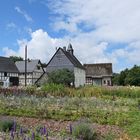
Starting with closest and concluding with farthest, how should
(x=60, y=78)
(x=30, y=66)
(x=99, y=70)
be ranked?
(x=60, y=78), (x=99, y=70), (x=30, y=66)

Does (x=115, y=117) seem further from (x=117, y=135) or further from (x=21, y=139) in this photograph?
(x=21, y=139)

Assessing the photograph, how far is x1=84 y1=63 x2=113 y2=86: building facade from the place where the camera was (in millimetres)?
82688

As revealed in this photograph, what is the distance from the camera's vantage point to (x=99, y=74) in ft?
272

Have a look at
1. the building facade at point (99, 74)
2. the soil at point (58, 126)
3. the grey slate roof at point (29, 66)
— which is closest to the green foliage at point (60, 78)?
the building facade at point (99, 74)

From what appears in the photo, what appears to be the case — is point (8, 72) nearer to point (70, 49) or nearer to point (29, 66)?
point (29, 66)

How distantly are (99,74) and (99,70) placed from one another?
0.99m

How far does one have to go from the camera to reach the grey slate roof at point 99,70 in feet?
272

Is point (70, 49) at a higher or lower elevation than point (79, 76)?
higher

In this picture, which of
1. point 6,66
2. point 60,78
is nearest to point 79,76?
point 6,66

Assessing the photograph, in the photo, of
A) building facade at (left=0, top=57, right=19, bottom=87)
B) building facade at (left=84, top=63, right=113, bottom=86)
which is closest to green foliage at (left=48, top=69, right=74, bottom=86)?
building facade at (left=0, top=57, right=19, bottom=87)

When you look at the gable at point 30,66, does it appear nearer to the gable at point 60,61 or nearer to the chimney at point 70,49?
the chimney at point 70,49

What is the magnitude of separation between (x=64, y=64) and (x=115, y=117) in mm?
57152

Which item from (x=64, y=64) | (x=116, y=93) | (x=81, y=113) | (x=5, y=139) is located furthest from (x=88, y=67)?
(x=5, y=139)

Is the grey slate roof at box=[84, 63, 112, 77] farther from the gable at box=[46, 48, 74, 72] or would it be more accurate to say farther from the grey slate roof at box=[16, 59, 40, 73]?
the gable at box=[46, 48, 74, 72]
